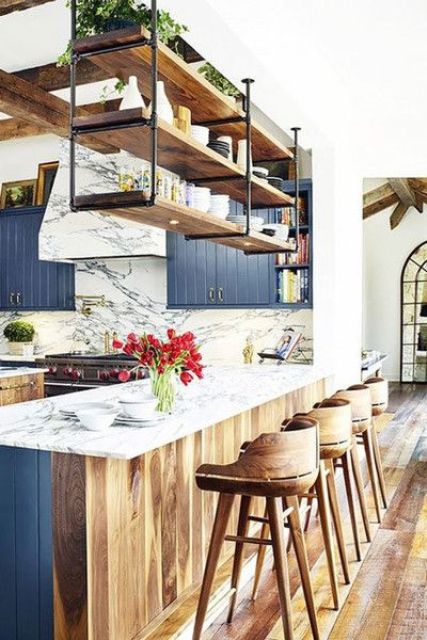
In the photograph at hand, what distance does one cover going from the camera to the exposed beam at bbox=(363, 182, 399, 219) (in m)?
10.8

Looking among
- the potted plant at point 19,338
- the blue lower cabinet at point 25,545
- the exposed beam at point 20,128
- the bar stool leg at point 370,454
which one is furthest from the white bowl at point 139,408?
the potted plant at point 19,338

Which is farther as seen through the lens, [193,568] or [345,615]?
[193,568]

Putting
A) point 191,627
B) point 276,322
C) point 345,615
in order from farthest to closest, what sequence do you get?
A: point 276,322
point 345,615
point 191,627

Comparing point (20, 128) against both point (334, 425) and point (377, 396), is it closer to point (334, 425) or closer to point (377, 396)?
point (377, 396)

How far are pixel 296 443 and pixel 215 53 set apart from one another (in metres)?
2.20

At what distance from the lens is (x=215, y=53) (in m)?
3.62

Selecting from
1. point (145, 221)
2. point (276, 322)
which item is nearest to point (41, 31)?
Answer: point (145, 221)

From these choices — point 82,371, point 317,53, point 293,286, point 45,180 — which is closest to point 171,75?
point 317,53

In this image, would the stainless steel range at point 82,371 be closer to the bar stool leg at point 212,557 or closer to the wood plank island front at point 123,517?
the wood plank island front at point 123,517

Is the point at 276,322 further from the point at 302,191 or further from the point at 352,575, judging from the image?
the point at 352,575

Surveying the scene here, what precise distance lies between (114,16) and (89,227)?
3395mm

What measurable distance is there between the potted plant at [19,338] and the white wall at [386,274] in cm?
739

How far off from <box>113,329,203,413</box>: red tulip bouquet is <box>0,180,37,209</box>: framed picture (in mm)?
4707

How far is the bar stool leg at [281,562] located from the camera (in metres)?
2.45
